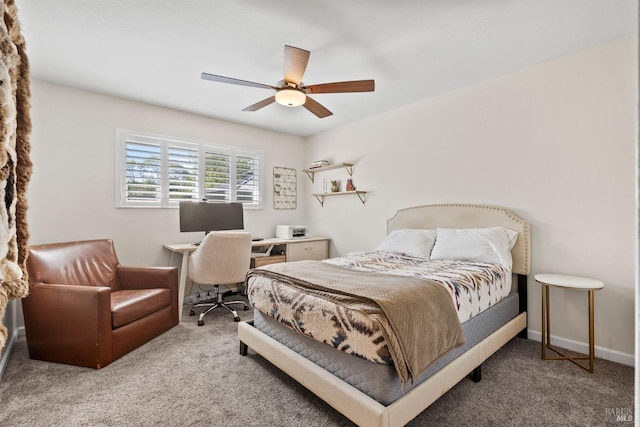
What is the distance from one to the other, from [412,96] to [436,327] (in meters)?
2.68

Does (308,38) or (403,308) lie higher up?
(308,38)

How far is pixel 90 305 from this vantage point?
2.18 metres

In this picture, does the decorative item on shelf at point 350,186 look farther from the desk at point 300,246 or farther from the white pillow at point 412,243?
the white pillow at point 412,243

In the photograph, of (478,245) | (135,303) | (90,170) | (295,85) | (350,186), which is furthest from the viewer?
(350,186)

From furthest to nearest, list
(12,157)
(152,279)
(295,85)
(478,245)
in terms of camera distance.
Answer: (152,279) < (478,245) < (295,85) < (12,157)

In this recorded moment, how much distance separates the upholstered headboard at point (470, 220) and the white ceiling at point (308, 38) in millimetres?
1294

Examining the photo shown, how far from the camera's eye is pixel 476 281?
2.15 metres

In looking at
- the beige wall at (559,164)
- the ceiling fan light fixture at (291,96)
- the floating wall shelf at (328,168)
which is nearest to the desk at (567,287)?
the beige wall at (559,164)

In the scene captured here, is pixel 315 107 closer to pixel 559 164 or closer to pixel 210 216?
pixel 210 216

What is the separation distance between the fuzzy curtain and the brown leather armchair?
6.39ft

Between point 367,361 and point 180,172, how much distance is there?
3347 millimetres

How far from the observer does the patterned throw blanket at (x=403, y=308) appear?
1424 mm

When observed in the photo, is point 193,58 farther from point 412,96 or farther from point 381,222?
point 381,222

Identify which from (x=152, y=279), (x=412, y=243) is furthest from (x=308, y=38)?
(x=152, y=279)
